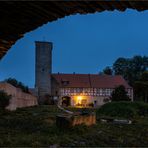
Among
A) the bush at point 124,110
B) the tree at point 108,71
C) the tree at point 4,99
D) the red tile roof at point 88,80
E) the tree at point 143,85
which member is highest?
the tree at point 108,71

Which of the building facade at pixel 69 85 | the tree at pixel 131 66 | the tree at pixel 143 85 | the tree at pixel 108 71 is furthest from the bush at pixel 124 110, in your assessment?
the tree at pixel 108 71

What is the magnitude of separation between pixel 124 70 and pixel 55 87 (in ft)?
75.0

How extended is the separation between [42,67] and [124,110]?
37.8 meters

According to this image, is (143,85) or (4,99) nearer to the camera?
(4,99)

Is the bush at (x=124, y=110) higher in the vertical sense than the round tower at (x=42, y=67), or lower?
lower

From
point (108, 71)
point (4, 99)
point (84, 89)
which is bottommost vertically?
point (4, 99)

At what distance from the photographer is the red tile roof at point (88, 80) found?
70.8m

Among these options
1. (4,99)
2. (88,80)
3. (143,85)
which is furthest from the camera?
(88,80)

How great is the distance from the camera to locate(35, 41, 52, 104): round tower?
219 ft

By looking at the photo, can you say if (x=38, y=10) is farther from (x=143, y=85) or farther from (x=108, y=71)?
(x=108, y=71)

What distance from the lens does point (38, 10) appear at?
11.8ft

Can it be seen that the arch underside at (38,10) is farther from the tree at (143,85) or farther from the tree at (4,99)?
the tree at (143,85)

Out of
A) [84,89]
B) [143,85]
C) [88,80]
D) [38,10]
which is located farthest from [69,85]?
[38,10]

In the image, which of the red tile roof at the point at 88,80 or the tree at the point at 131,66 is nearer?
the red tile roof at the point at 88,80
